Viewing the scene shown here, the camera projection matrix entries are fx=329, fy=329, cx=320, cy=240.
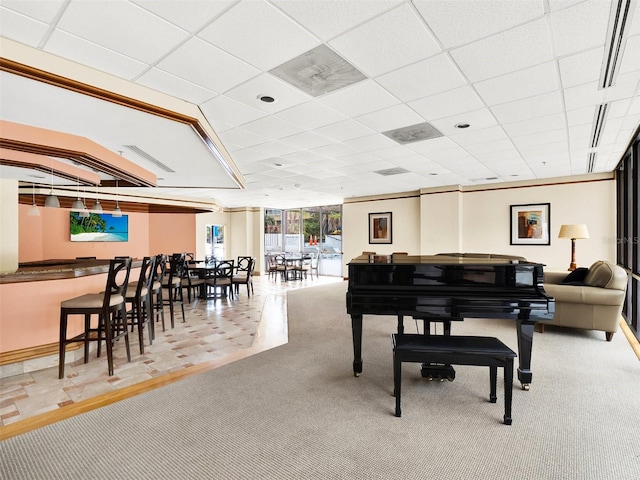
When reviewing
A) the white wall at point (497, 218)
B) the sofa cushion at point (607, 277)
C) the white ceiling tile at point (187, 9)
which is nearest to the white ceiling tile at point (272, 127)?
the white ceiling tile at point (187, 9)

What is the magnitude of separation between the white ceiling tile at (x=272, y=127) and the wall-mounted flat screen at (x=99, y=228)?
21.5 feet

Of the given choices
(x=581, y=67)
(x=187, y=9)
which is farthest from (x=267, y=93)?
(x=581, y=67)

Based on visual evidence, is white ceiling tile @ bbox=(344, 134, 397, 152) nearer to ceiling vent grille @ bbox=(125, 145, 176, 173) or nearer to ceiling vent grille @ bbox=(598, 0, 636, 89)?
ceiling vent grille @ bbox=(598, 0, 636, 89)

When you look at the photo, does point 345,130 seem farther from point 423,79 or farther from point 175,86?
point 175,86

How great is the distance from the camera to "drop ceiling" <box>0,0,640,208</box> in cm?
199

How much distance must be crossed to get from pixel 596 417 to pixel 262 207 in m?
12.0

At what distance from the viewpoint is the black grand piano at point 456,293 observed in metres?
2.59

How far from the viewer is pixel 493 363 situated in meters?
2.23

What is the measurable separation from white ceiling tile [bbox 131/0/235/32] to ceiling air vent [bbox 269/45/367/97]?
68 centimetres

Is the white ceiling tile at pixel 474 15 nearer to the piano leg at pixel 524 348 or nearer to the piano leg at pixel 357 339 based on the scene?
the piano leg at pixel 524 348

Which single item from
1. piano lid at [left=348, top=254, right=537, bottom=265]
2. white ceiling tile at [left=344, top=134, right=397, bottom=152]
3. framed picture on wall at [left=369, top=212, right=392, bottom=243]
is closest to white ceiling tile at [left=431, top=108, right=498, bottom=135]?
white ceiling tile at [left=344, top=134, right=397, bottom=152]

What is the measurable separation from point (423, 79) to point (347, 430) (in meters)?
2.81

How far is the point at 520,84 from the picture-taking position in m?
2.89

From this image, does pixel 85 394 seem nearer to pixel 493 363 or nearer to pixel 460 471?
pixel 460 471
